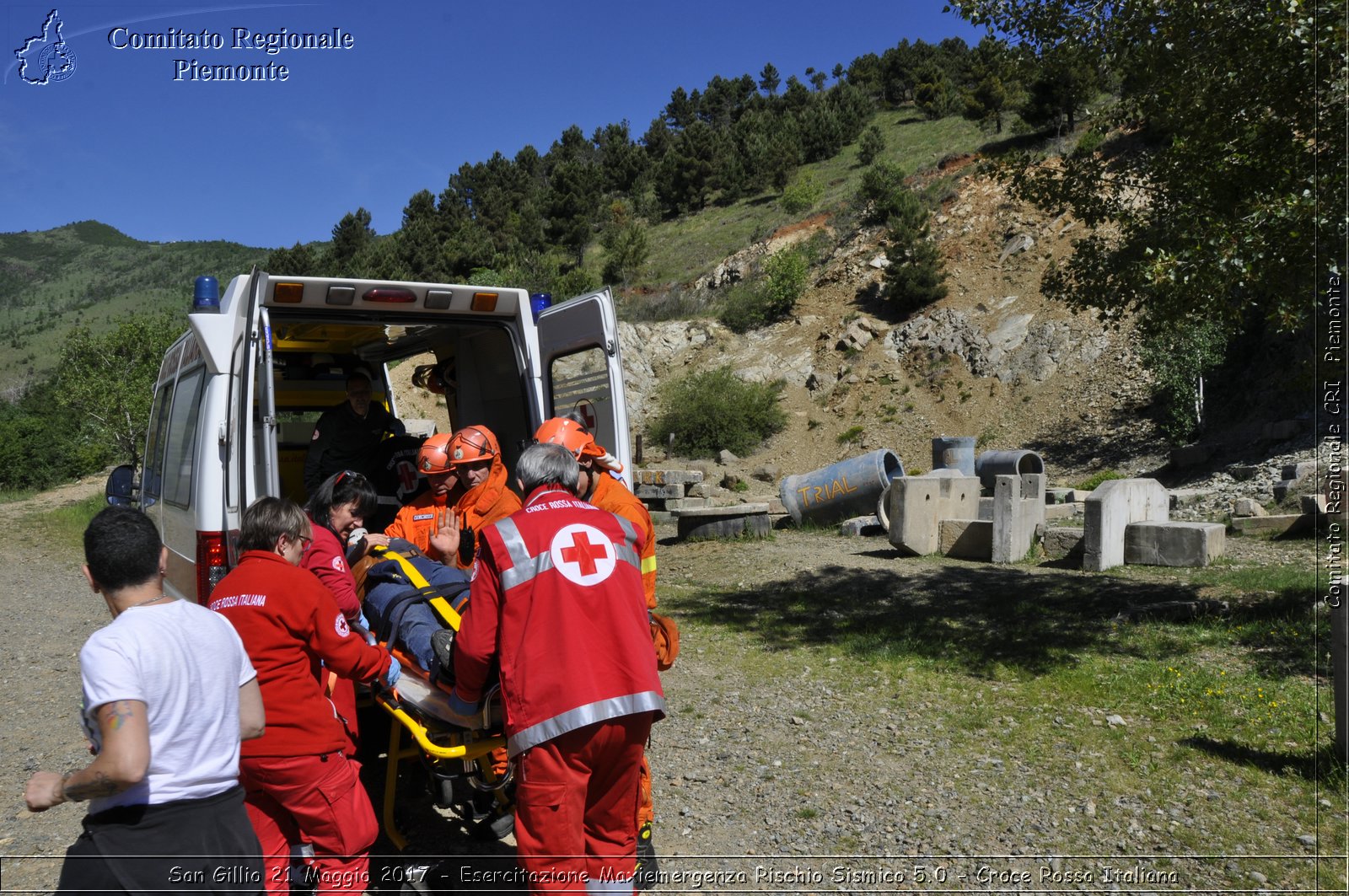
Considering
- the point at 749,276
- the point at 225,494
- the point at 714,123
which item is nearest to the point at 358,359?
the point at 225,494

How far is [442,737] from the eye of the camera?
365 cm

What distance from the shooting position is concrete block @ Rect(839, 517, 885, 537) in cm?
1426

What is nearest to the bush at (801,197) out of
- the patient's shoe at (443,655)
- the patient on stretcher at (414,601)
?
the patient on stretcher at (414,601)

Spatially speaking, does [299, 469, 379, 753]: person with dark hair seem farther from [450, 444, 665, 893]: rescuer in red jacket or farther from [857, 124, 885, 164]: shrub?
[857, 124, 885, 164]: shrub

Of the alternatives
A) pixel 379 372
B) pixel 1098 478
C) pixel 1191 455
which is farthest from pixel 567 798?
pixel 1098 478

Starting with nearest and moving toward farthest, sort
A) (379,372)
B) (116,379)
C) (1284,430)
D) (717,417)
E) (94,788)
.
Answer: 1. (94,788)
2. (379,372)
3. (1284,430)
4. (116,379)
5. (717,417)

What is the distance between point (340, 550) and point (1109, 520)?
902 cm

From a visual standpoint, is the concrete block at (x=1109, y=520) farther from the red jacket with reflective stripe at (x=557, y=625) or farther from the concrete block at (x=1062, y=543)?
the red jacket with reflective stripe at (x=557, y=625)

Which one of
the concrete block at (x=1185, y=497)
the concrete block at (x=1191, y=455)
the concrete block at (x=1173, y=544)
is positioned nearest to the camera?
the concrete block at (x=1173, y=544)

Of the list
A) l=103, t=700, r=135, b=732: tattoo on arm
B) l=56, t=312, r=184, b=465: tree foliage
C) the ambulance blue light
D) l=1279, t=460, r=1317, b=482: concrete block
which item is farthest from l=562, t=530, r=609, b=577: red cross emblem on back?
l=56, t=312, r=184, b=465: tree foliage

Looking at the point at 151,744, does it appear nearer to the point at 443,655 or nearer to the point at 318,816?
the point at 318,816

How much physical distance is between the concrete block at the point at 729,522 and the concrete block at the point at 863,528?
117cm

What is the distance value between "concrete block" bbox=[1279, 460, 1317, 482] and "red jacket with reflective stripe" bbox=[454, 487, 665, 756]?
13.9 metres

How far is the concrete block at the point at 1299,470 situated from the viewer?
1388 centimetres
